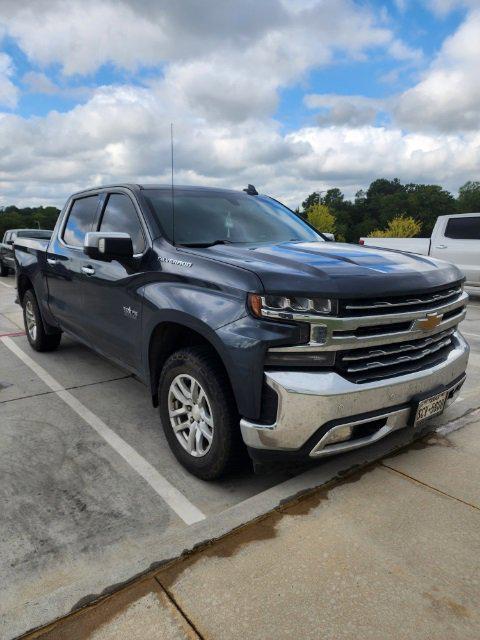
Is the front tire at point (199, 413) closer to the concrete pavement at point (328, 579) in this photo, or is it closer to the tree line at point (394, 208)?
the concrete pavement at point (328, 579)

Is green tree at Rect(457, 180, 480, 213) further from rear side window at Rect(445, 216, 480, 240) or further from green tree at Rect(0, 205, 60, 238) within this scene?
rear side window at Rect(445, 216, 480, 240)

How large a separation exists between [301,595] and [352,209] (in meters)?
103

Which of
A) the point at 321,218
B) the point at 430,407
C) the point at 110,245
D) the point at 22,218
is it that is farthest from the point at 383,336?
the point at 22,218

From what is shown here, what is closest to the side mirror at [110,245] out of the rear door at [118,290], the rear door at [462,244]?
the rear door at [118,290]

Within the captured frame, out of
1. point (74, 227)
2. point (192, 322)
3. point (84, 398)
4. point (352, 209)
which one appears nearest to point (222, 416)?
point (192, 322)

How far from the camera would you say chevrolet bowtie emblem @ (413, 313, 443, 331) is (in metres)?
2.67

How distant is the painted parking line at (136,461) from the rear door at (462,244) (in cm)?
873

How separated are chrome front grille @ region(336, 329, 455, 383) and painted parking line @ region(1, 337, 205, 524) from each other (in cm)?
113

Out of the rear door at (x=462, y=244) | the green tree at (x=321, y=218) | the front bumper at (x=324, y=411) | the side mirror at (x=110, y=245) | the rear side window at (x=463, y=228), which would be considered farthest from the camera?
the green tree at (x=321, y=218)

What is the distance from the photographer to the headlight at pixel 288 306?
7.68ft

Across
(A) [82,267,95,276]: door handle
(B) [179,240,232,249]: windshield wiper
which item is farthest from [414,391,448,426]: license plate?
(A) [82,267,95,276]: door handle

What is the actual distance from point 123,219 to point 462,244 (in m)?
9.08

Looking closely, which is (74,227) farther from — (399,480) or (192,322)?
(399,480)

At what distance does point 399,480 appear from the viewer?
9.20ft
